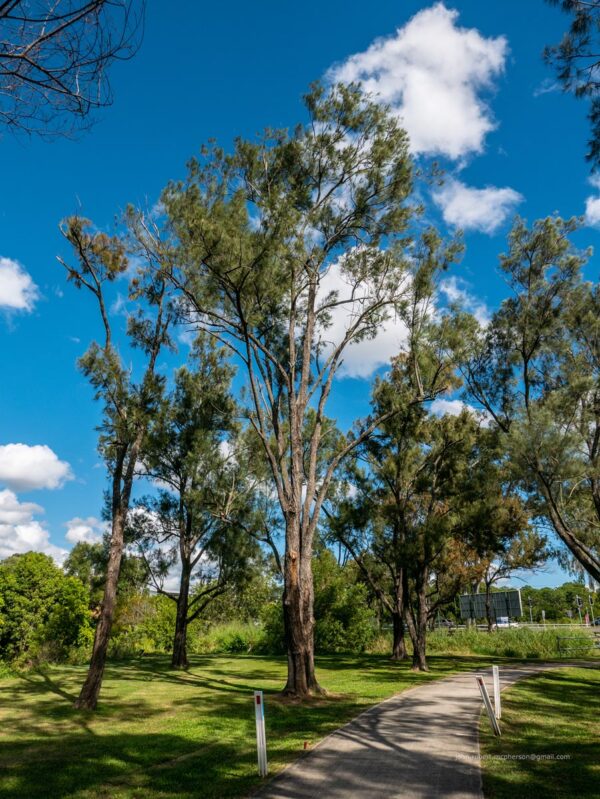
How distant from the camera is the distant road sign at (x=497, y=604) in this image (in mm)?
30984

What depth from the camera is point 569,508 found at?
16.7m

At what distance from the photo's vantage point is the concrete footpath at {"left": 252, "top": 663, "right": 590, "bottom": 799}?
5484 millimetres

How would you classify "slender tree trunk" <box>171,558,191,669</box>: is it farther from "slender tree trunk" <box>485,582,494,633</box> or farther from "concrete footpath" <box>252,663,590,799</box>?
"slender tree trunk" <box>485,582,494,633</box>

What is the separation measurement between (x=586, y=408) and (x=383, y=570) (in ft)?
43.4

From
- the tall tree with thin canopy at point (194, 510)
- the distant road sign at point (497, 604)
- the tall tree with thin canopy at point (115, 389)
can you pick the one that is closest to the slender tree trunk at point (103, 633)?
the tall tree with thin canopy at point (115, 389)

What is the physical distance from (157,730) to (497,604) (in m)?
29.4

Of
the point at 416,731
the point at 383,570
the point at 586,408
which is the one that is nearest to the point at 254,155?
the point at 586,408

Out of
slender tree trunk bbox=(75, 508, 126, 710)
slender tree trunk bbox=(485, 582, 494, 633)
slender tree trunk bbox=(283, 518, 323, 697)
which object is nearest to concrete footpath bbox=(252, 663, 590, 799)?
slender tree trunk bbox=(283, 518, 323, 697)

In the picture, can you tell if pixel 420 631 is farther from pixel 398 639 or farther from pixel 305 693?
pixel 305 693

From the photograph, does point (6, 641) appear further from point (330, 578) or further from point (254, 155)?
point (254, 155)

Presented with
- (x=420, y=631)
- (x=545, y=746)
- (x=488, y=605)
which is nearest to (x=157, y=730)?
(x=545, y=746)

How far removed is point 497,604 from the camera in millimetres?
33750

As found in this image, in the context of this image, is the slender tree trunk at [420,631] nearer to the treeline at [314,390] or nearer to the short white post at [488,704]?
the treeline at [314,390]

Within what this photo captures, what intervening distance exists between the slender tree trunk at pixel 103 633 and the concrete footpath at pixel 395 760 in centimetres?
540
